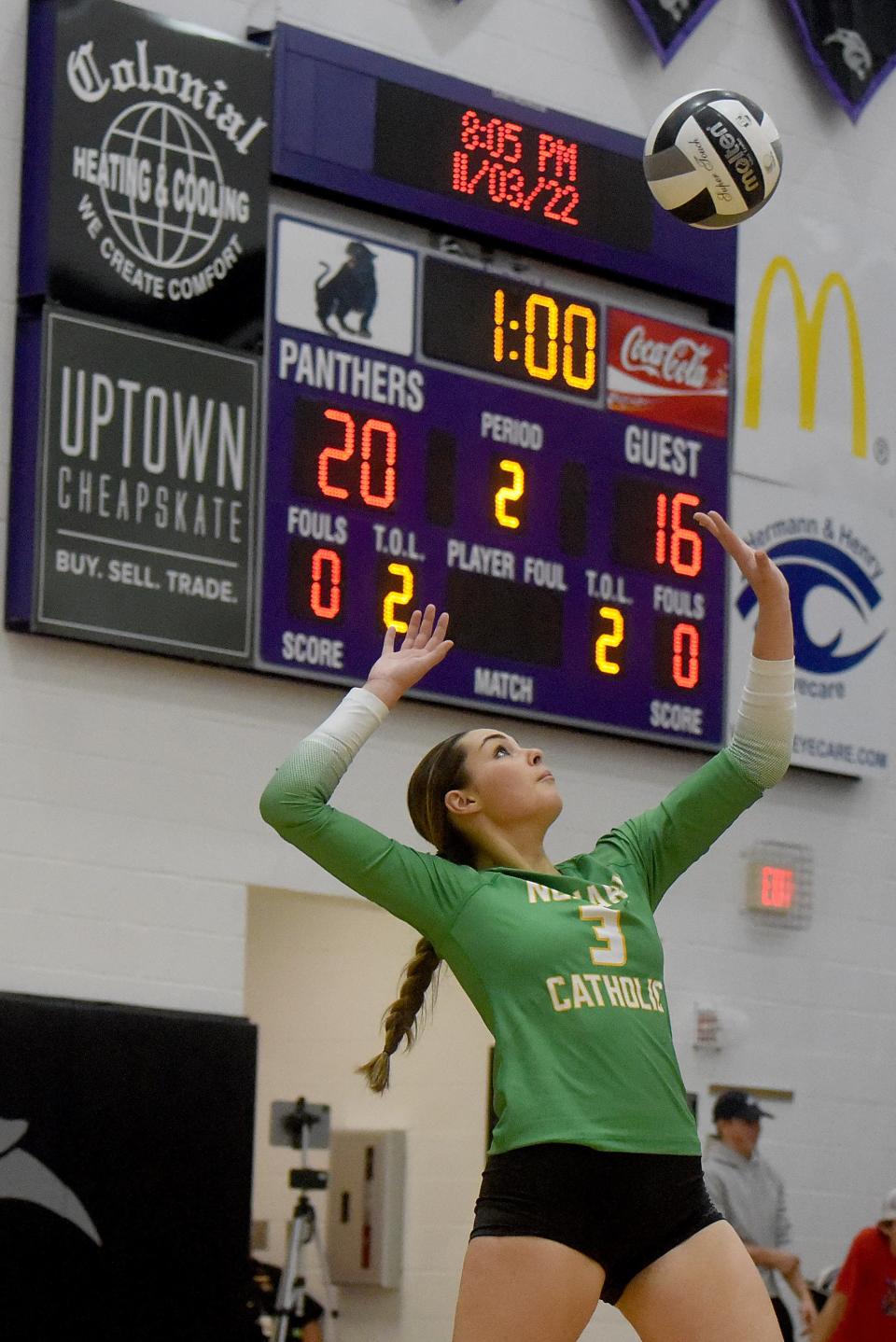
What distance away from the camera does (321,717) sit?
841cm

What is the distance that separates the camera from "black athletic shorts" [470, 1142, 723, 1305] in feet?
11.9

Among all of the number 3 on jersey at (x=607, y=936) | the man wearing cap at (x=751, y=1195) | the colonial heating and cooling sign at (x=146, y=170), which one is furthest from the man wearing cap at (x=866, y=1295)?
the number 3 on jersey at (x=607, y=936)

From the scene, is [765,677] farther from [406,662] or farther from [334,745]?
[334,745]

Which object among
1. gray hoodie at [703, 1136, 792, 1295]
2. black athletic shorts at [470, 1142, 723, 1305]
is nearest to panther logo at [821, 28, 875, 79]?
gray hoodie at [703, 1136, 792, 1295]

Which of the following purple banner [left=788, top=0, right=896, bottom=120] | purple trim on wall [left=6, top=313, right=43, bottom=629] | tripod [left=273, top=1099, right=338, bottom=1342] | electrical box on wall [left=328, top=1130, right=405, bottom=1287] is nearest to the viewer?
purple trim on wall [left=6, top=313, right=43, bottom=629]

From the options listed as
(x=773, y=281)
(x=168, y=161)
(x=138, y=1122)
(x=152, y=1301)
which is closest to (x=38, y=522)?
(x=168, y=161)

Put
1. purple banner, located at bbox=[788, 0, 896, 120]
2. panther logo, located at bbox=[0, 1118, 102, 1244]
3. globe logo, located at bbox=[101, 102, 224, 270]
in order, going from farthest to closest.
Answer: purple banner, located at bbox=[788, 0, 896, 120] → globe logo, located at bbox=[101, 102, 224, 270] → panther logo, located at bbox=[0, 1118, 102, 1244]

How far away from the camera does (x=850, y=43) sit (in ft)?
33.9

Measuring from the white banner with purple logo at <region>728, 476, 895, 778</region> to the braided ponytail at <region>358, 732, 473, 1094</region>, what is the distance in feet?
17.7

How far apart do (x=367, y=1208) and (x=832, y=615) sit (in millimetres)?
3444

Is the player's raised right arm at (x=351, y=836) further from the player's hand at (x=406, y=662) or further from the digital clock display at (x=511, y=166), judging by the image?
the digital clock display at (x=511, y=166)

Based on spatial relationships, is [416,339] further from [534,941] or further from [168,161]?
[534,941]

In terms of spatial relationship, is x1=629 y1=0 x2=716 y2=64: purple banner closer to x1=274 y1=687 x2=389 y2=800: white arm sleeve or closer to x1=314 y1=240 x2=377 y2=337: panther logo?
x1=314 y1=240 x2=377 y2=337: panther logo

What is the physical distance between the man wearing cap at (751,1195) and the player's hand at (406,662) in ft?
15.6
